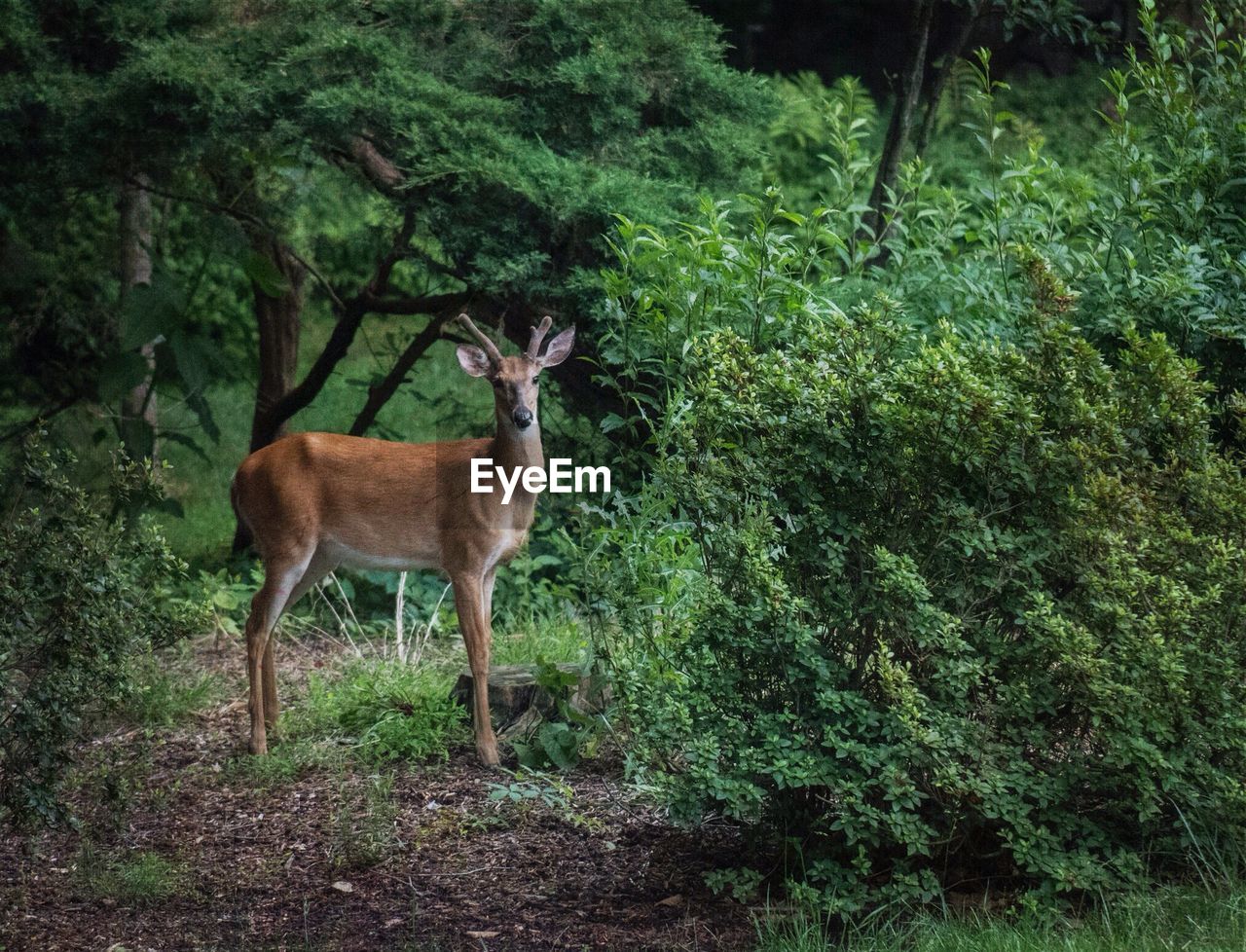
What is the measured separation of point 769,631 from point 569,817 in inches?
52.2

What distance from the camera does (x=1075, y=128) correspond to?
1339 cm

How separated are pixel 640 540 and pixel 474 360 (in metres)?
1.01

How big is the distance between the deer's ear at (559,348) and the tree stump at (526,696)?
1.31 m

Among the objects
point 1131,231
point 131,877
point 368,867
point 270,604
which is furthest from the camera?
point 270,604

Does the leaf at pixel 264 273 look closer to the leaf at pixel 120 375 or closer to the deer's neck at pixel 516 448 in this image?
the leaf at pixel 120 375

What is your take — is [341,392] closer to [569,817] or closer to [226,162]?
[226,162]

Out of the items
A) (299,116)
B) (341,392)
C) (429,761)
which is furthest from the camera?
(341,392)

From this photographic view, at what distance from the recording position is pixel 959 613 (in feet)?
14.0

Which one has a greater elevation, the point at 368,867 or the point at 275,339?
the point at 275,339

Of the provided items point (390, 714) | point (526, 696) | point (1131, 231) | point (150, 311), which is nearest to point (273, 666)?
point (390, 714)

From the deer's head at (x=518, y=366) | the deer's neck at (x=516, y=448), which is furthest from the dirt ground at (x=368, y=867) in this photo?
the deer's head at (x=518, y=366)

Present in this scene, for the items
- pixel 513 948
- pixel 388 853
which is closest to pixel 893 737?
pixel 513 948

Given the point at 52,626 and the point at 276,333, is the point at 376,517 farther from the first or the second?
the point at 276,333

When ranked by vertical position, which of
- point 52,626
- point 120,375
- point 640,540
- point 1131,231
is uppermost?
point 1131,231
